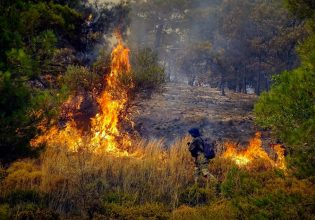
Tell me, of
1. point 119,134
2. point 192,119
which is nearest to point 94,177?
point 119,134

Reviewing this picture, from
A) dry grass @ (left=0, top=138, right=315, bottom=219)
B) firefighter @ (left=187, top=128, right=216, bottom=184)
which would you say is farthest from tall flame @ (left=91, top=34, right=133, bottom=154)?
firefighter @ (left=187, top=128, right=216, bottom=184)

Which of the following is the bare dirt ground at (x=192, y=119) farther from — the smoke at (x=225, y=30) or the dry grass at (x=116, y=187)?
the dry grass at (x=116, y=187)

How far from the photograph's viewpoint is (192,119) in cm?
1900

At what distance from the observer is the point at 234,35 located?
31906mm

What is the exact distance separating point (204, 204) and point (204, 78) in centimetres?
3751

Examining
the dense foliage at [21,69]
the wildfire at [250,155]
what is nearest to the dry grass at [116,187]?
the wildfire at [250,155]

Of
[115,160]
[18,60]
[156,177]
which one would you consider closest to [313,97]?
[18,60]

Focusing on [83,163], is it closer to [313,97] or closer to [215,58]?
[313,97]

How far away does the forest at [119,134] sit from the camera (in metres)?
4.86

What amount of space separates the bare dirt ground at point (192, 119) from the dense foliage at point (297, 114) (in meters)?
10.7

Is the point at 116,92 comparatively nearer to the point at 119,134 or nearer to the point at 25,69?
the point at 119,134

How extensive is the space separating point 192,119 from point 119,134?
6034 millimetres

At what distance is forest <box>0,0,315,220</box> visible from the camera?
15.9 feet

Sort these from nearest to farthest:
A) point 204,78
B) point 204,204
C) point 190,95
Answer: point 204,204
point 190,95
point 204,78
